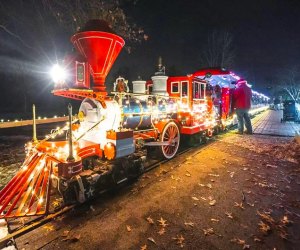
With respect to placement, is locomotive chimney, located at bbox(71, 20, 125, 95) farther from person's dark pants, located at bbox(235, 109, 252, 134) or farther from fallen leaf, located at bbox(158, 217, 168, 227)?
person's dark pants, located at bbox(235, 109, 252, 134)

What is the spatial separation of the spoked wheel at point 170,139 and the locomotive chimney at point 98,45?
296 cm

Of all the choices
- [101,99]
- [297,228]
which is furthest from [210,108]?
[297,228]

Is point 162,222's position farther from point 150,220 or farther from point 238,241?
point 238,241

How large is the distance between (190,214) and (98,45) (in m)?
3.96

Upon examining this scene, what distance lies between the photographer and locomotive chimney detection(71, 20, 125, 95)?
4.87m

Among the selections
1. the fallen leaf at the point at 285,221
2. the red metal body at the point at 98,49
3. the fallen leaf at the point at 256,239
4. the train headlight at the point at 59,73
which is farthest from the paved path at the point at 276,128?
the train headlight at the point at 59,73

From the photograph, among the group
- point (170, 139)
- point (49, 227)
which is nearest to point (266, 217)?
point (49, 227)

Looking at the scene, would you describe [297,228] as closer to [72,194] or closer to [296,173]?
[296,173]

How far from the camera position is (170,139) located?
7.75 m

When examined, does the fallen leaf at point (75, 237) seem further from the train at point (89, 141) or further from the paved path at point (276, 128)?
the paved path at point (276, 128)

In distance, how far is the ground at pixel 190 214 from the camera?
3.43 metres

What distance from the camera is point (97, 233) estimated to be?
3.61m

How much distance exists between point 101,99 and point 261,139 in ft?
29.1

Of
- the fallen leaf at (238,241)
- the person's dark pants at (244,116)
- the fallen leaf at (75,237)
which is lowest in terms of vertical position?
the fallen leaf at (238,241)
